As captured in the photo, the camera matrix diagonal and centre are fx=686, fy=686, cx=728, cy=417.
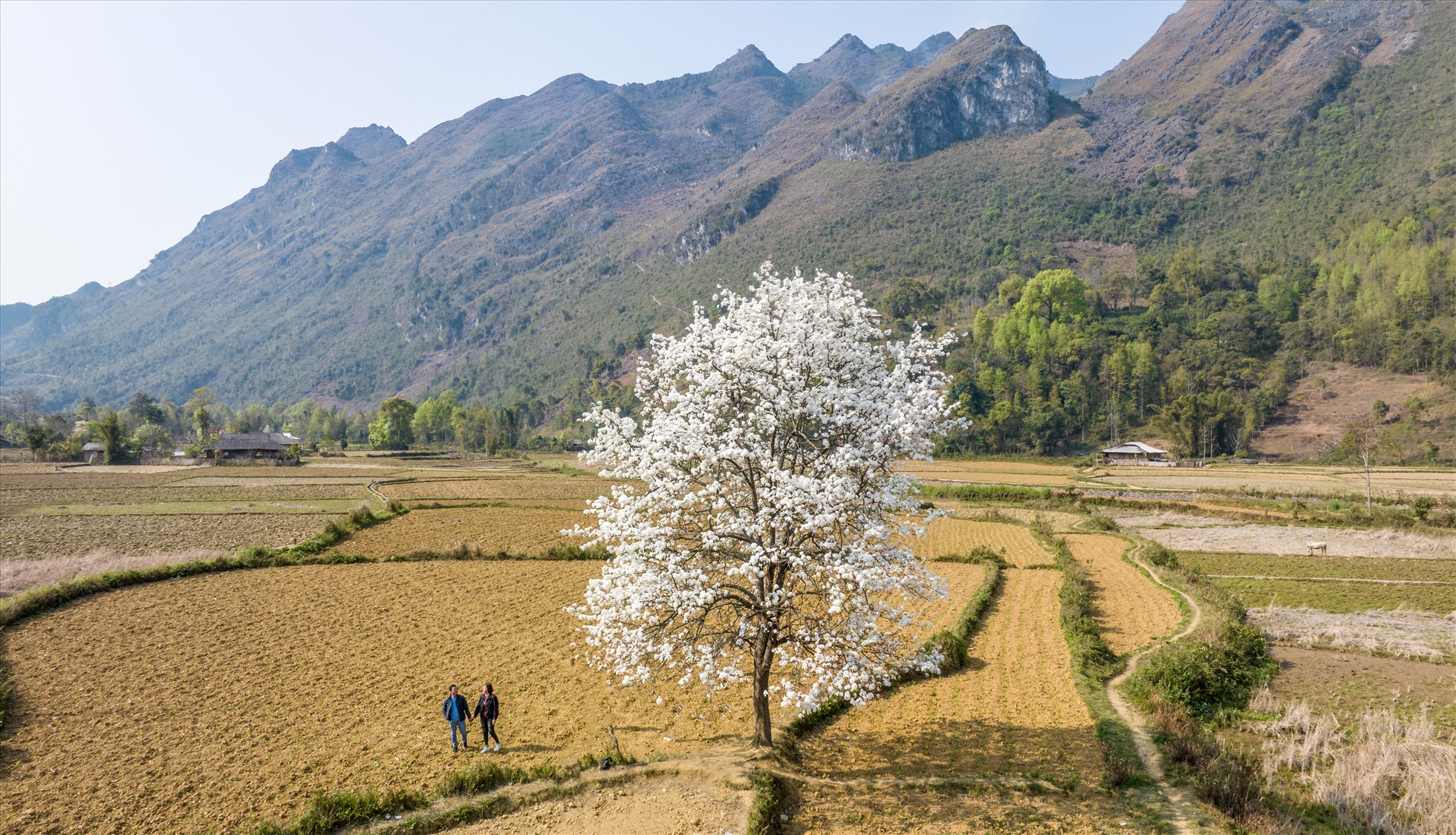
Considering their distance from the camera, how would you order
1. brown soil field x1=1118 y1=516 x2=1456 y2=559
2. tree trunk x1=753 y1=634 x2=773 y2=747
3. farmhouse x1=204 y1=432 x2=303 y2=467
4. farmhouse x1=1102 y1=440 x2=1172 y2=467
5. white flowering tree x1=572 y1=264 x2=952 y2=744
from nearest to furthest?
1. white flowering tree x1=572 y1=264 x2=952 y2=744
2. tree trunk x1=753 y1=634 x2=773 y2=747
3. brown soil field x1=1118 y1=516 x2=1456 y2=559
4. farmhouse x1=1102 y1=440 x2=1172 y2=467
5. farmhouse x1=204 y1=432 x2=303 y2=467

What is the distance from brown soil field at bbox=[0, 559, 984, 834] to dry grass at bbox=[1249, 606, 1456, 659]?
1209cm

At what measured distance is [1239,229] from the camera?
176125 mm

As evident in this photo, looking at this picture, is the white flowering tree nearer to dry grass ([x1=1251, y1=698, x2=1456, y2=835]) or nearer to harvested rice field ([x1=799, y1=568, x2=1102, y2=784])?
harvested rice field ([x1=799, y1=568, x2=1102, y2=784])

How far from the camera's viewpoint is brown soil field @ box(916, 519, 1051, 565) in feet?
132

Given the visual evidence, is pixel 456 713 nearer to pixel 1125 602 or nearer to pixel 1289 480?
pixel 1125 602

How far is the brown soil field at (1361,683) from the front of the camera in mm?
18891

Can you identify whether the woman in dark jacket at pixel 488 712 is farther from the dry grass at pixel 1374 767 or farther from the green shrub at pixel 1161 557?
the green shrub at pixel 1161 557

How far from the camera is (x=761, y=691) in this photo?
15.7m

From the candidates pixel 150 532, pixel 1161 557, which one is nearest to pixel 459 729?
pixel 1161 557

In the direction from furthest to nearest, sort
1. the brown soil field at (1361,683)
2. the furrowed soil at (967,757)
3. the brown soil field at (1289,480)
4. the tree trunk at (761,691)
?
the brown soil field at (1289,480) → the brown soil field at (1361,683) → the tree trunk at (761,691) → the furrowed soil at (967,757)

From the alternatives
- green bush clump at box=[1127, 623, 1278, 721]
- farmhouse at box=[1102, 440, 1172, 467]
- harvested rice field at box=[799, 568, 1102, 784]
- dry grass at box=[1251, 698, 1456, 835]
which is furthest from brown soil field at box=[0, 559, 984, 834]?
farmhouse at box=[1102, 440, 1172, 467]

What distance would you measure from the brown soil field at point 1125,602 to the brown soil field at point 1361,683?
3.93 metres

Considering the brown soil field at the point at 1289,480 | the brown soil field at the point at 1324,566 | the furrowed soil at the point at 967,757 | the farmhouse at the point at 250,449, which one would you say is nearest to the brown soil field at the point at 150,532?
the furrowed soil at the point at 967,757

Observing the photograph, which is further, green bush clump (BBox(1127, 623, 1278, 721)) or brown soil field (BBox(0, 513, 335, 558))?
brown soil field (BBox(0, 513, 335, 558))
